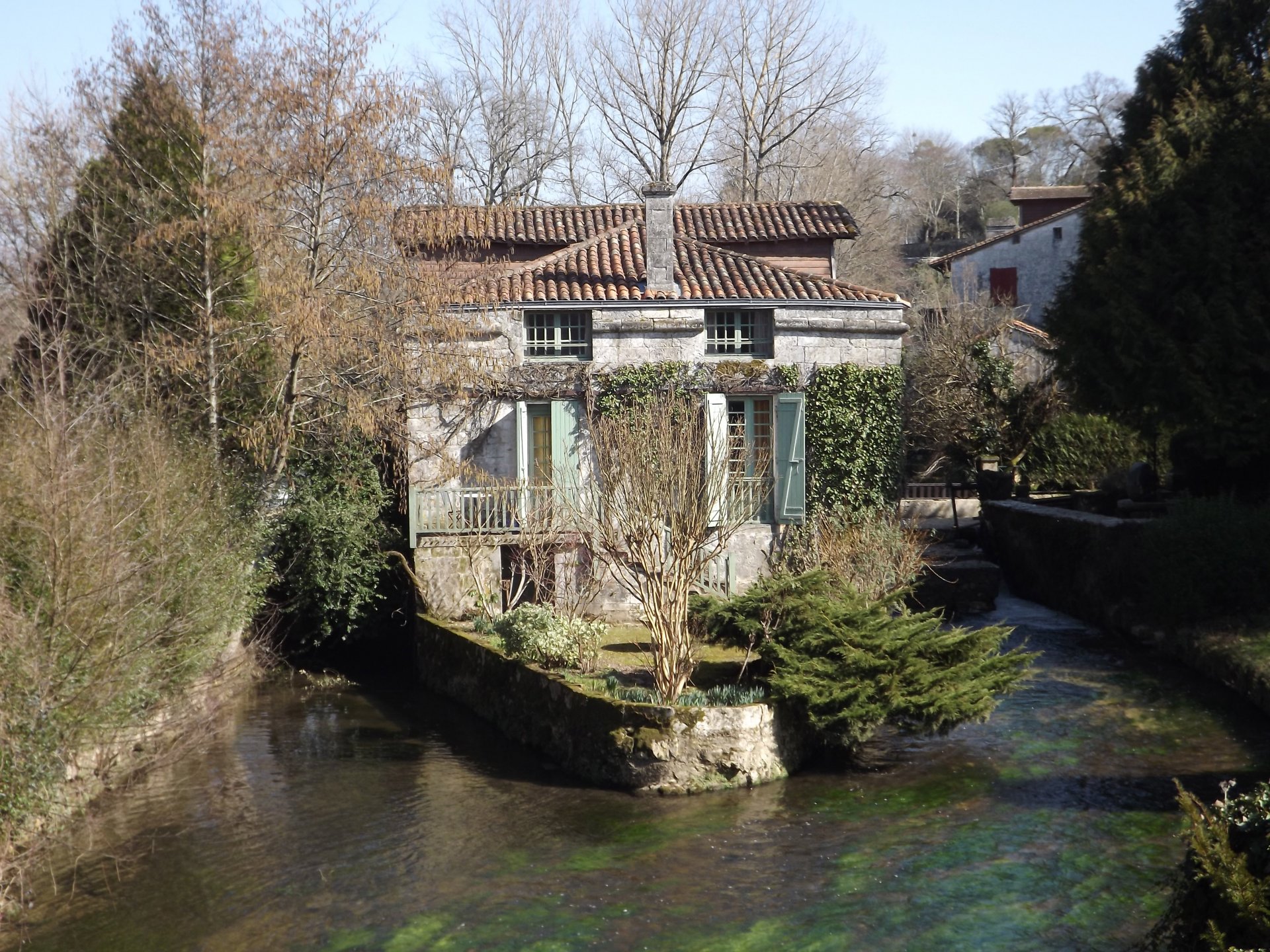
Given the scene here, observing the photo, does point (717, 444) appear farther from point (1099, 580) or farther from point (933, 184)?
point (933, 184)

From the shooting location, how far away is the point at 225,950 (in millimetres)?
9844

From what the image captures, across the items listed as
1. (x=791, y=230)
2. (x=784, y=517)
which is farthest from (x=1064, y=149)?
(x=784, y=517)

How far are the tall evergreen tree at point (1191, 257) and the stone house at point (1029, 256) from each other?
43.3ft

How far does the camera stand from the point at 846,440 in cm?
2105

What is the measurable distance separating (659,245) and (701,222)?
14.1 feet

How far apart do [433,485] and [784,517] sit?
618 centimetres

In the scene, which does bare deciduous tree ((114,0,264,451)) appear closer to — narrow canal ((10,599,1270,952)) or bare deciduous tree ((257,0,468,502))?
bare deciduous tree ((257,0,468,502))

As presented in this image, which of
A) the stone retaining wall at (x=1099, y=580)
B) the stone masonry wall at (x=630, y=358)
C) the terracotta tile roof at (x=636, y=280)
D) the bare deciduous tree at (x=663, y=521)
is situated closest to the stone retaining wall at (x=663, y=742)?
the bare deciduous tree at (x=663, y=521)

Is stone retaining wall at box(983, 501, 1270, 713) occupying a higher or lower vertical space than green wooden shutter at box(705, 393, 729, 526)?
lower

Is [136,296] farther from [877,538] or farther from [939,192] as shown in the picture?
[939,192]

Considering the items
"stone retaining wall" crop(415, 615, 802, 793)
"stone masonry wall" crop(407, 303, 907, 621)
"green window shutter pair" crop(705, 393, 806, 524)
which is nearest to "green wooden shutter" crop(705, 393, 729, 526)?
"green window shutter pair" crop(705, 393, 806, 524)

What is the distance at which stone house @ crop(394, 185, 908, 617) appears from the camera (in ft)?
65.9

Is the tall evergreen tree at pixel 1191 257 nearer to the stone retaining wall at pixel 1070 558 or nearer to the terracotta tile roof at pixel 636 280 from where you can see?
the stone retaining wall at pixel 1070 558

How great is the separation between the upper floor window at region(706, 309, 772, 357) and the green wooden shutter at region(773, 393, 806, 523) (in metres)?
1.09
